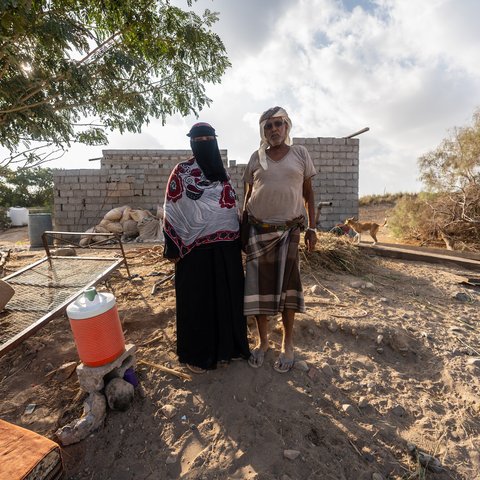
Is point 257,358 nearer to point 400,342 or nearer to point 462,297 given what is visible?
point 400,342

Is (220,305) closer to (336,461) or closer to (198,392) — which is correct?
(198,392)

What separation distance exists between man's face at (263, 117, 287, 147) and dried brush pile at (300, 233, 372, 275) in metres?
2.40

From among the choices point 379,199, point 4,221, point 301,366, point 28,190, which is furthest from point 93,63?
point 379,199

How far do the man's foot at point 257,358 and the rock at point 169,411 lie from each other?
1.94 feet

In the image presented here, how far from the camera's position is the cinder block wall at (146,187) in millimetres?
8781

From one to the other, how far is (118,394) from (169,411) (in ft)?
1.06

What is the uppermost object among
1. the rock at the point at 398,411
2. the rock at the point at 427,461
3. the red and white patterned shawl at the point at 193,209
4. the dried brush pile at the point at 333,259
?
the red and white patterned shawl at the point at 193,209

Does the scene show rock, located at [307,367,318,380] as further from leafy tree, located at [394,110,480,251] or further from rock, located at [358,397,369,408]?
leafy tree, located at [394,110,480,251]

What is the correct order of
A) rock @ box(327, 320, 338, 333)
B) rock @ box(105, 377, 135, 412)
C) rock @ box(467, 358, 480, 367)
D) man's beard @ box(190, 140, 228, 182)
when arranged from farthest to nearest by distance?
rock @ box(327, 320, 338, 333) < rock @ box(467, 358, 480, 367) < man's beard @ box(190, 140, 228, 182) < rock @ box(105, 377, 135, 412)

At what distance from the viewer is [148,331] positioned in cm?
274

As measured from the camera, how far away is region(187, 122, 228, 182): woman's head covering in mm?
1997

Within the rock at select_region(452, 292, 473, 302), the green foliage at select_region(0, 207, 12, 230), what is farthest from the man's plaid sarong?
the green foliage at select_region(0, 207, 12, 230)

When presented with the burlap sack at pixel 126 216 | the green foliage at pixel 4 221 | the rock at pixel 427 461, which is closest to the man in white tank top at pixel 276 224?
the rock at pixel 427 461

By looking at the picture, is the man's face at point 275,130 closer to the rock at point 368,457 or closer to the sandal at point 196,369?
the sandal at point 196,369
